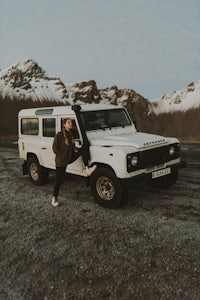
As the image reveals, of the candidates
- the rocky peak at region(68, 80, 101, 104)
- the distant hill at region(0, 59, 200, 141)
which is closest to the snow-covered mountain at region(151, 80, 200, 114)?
the distant hill at region(0, 59, 200, 141)

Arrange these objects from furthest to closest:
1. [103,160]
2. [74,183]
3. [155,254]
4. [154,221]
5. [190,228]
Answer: [74,183] → [103,160] → [154,221] → [190,228] → [155,254]

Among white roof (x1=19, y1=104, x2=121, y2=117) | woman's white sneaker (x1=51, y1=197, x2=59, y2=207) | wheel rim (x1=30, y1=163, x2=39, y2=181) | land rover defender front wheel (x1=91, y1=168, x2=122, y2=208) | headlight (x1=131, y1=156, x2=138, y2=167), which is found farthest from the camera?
wheel rim (x1=30, y1=163, x2=39, y2=181)

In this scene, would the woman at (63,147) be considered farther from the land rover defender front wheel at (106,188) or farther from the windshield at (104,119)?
the windshield at (104,119)

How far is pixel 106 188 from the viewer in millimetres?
5191

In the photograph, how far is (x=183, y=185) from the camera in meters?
6.48

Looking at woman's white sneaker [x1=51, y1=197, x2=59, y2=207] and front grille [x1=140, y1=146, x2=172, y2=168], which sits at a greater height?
front grille [x1=140, y1=146, x2=172, y2=168]

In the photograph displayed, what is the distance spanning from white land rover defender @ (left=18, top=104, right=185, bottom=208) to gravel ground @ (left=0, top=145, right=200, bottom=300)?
57 cm

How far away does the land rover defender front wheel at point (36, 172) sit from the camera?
23.0ft

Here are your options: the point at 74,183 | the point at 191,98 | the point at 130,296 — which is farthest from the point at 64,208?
the point at 191,98

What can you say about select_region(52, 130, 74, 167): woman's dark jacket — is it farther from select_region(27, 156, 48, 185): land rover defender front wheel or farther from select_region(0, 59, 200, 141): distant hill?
select_region(0, 59, 200, 141): distant hill

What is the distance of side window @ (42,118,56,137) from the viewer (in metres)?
6.32

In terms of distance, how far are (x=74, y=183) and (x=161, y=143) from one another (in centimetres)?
299

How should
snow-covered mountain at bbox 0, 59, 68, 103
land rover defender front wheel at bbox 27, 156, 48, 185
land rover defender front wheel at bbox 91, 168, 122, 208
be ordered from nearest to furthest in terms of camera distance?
land rover defender front wheel at bbox 91, 168, 122, 208, land rover defender front wheel at bbox 27, 156, 48, 185, snow-covered mountain at bbox 0, 59, 68, 103

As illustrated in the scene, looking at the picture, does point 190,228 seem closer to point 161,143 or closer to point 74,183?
point 161,143
